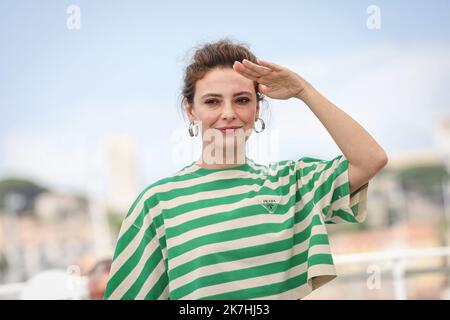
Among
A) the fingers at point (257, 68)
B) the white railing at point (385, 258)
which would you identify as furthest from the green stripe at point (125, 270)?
the white railing at point (385, 258)

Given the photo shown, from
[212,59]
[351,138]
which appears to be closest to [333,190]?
[351,138]

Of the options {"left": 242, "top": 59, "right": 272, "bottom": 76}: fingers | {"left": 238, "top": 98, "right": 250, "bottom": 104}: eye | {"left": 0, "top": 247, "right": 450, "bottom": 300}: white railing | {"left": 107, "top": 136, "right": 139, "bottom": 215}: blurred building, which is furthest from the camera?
{"left": 107, "top": 136, "right": 139, "bottom": 215}: blurred building

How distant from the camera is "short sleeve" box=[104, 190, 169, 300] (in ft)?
3.75

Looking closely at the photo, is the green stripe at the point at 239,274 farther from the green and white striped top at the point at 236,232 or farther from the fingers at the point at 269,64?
the fingers at the point at 269,64

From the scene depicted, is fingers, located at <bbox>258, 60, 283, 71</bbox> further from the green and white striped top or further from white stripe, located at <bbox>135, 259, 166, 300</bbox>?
white stripe, located at <bbox>135, 259, 166, 300</bbox>

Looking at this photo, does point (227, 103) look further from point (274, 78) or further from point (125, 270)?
point (125, 270)

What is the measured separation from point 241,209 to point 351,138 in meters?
0.22

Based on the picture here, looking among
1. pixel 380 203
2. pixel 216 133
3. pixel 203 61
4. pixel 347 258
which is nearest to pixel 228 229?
pixel 216 133

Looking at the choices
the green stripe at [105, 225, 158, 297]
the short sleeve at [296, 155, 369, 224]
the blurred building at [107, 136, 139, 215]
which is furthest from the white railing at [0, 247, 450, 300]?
the blurred building at [107, 136, 139, 215]

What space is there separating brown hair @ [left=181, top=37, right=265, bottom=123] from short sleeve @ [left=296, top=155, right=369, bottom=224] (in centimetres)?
18

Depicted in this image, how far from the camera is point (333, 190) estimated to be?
1.12 meters

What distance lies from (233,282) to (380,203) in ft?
65.3

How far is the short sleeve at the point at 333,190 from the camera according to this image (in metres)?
1.12

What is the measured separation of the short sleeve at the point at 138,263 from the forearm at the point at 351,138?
34 cm
